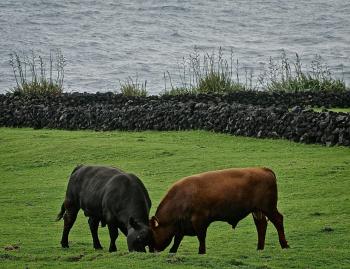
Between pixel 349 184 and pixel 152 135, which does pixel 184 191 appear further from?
pixel 152 135

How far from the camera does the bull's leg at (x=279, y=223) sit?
1464cm

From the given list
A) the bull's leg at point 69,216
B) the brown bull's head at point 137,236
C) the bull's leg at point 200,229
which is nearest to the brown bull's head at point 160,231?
the brown bull's head at point 137,236

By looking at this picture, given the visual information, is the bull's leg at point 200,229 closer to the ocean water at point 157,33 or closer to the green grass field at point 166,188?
the green grass field at point 166,188

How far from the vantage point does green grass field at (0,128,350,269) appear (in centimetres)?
1397

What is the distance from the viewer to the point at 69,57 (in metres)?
68.5

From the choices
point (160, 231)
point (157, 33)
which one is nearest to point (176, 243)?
point (160, 231)

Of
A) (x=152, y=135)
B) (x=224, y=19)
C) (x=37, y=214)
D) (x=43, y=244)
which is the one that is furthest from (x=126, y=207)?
(x=224, y=19)

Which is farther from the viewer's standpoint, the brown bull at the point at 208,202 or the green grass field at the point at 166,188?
the brown bull at the point at 208,202

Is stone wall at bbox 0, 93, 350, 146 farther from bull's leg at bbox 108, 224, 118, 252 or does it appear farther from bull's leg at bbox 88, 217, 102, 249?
bull's leg at bbox 108, 224, 118, 252

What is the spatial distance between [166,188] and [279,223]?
6.09m

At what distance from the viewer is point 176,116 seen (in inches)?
1144

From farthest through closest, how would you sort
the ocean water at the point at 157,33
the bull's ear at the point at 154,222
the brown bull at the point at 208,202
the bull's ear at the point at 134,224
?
the ocean water at the point at 157,33 → the bull's ear at the point at 154,222 → the brown bull at the point at 208,202 → the bull's ear at the point at 134,224

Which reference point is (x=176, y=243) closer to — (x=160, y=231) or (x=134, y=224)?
(x=160, y=231)

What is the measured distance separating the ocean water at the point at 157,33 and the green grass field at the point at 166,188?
27861 mm
